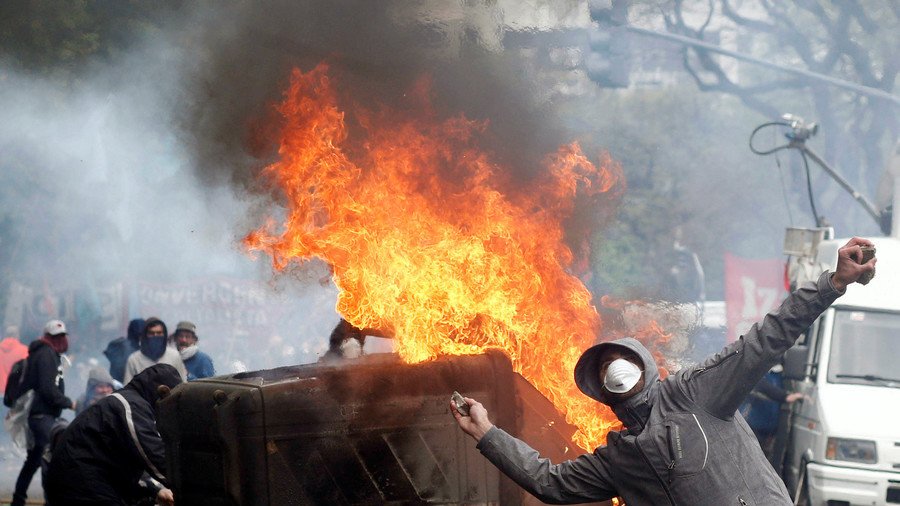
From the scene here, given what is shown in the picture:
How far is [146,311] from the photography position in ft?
70.1

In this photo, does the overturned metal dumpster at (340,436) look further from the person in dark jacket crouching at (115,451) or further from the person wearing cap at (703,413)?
the person wearing cap at (703,413)

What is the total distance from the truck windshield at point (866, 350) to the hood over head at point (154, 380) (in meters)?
6.38

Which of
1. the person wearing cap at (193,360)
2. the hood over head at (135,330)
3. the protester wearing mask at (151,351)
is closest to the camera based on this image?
the protester wearing mask at (151,351)

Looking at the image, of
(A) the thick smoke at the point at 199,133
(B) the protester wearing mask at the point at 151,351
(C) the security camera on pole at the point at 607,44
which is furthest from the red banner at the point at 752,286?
(B) the protester wearing mask at the point at 151,351

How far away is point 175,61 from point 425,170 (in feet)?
16.2

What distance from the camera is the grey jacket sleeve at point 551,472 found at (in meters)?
4.38

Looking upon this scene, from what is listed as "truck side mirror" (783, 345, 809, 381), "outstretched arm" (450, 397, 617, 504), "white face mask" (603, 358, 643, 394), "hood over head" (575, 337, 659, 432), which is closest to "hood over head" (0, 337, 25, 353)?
"truck side mirror" (783, 345, 809, 381)

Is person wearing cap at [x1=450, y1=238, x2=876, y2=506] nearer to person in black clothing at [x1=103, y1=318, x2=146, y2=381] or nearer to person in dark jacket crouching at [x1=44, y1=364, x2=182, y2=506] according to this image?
person in dark jacket crouching at [x1=44, y1=364, x2=182, y2=506]

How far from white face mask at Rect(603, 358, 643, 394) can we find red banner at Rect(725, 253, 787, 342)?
67.8 feet

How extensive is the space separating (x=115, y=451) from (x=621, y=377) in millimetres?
3656

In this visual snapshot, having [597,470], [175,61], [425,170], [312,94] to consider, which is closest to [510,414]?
[597,470]

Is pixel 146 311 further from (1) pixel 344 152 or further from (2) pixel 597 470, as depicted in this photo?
(2) pixel 597 470

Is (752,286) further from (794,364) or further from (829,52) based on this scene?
(794,364)

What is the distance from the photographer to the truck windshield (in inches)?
397
